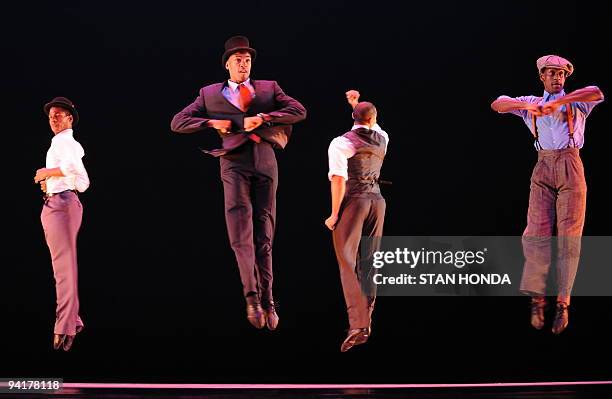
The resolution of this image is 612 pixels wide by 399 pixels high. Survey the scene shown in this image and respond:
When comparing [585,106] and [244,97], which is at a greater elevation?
[244,97]

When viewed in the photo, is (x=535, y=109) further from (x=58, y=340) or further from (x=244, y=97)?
(x=58, y=340)

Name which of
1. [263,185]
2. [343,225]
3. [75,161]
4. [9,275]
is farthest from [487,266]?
[9,275]

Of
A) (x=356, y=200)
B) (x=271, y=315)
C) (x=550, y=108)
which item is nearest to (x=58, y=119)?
(x=271, y=315)

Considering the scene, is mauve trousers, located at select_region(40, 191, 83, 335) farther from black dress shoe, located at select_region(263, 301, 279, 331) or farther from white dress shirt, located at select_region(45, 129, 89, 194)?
black dress shoe, located at select_region(263, 301, 279, 331)

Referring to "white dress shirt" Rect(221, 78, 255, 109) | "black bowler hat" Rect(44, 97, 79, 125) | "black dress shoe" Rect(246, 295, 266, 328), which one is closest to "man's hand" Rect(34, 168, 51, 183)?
"black bowler hat" Rect(44, 97, 79, 125)

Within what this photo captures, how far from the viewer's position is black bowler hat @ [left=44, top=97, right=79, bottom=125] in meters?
6.77

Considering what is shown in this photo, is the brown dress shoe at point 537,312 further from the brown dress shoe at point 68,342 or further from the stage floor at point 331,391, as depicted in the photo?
the brown dress shoe at point 68,342

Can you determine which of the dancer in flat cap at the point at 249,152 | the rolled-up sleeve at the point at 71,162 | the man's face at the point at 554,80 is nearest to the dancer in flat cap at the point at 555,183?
the man's face at the point at 554,80

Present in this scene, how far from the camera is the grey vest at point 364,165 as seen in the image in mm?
6594

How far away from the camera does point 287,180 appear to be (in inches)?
271

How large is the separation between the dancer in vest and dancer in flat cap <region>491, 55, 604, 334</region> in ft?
3.84

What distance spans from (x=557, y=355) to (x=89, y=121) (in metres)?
4.17

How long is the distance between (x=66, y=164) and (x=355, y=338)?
2596 mm

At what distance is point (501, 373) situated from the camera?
22.9ft
